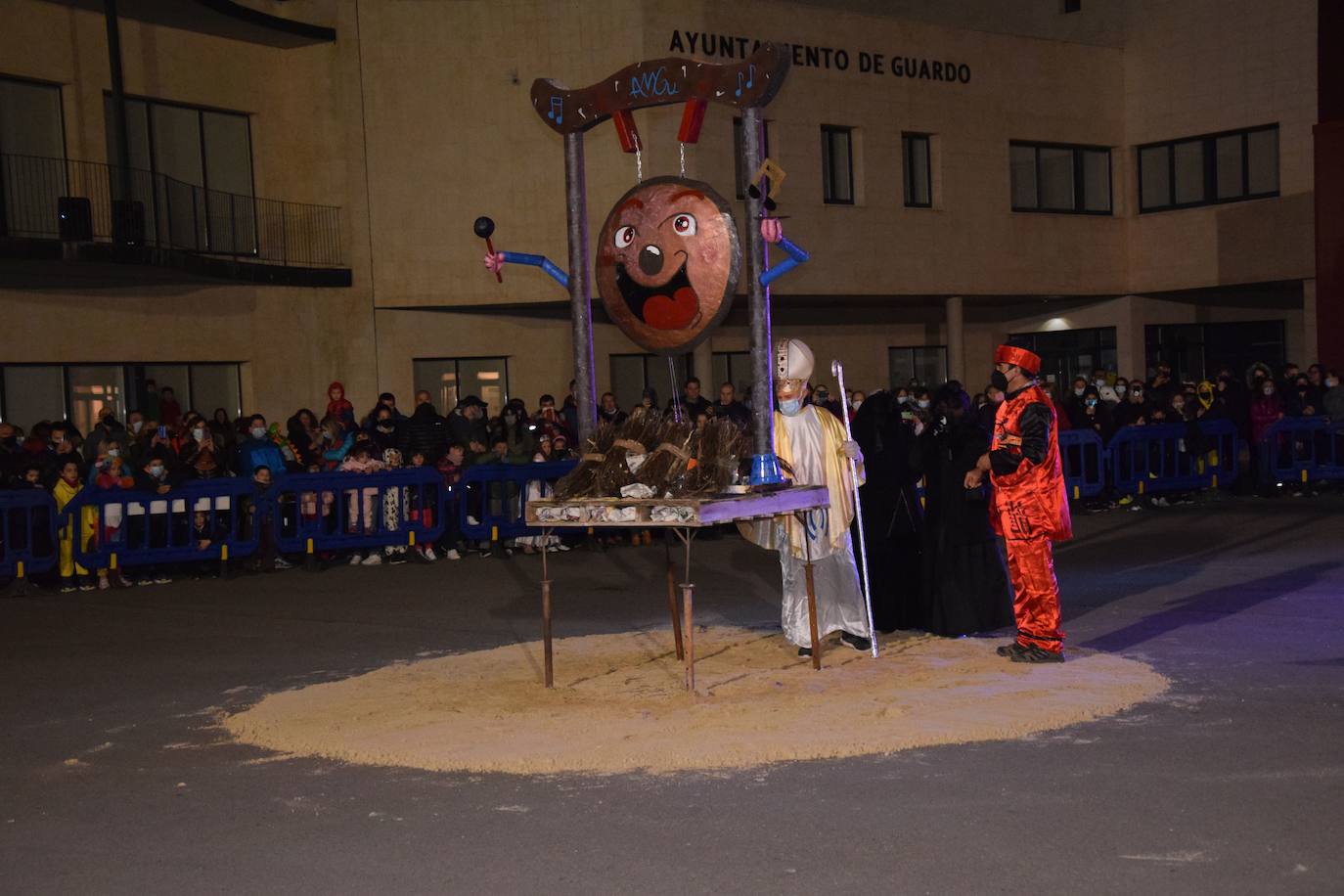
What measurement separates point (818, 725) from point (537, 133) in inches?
814

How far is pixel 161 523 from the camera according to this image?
16234 mm

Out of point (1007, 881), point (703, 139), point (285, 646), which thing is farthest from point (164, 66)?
point (1007, 881)

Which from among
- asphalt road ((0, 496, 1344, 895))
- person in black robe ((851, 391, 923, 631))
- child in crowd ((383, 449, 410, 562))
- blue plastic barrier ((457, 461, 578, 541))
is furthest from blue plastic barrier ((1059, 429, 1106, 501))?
person in black robe ((851, 391, 923, 631))

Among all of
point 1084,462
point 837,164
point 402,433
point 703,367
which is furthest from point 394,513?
point 837,164

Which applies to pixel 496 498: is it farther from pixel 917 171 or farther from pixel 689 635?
pixel 917 171

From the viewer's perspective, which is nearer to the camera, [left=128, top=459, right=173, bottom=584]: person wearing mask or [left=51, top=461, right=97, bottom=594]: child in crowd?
[left=51, top=461, right=97, bottom=594]: child in crowd

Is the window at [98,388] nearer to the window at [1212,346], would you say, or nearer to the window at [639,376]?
the window at [639,376]

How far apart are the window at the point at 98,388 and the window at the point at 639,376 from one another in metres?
7.47

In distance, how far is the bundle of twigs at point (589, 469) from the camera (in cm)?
987

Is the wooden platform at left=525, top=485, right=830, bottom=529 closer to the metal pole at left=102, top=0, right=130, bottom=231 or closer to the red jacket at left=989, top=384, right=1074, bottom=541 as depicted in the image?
the red jacket at left=989, top=384, right=1074, bottom=541

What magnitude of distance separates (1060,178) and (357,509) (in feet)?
69.0

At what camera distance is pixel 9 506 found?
1527cm

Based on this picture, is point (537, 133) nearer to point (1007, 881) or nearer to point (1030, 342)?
point (1030, 342)

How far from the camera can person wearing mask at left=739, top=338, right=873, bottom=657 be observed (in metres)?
10.5
